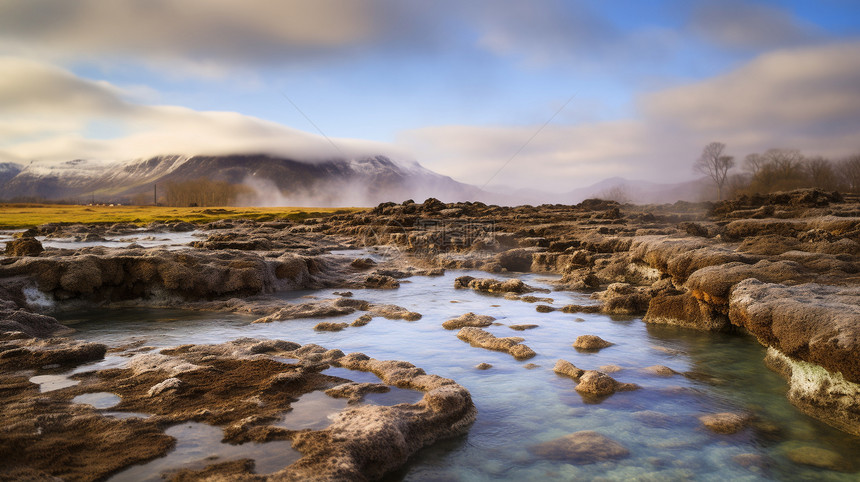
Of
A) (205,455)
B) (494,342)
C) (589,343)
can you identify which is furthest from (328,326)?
(205,455)

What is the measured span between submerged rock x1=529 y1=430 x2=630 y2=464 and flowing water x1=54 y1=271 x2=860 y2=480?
91 millimetres

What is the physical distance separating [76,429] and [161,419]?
64cm

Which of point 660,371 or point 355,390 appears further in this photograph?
point 660,371

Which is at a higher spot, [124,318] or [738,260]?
[738,260]

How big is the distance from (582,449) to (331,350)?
3.79 m

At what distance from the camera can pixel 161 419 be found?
442cm

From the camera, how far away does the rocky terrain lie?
4059mm

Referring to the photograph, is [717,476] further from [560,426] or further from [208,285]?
[208,285]

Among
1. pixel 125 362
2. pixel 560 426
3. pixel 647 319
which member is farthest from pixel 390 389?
pixel 647 319

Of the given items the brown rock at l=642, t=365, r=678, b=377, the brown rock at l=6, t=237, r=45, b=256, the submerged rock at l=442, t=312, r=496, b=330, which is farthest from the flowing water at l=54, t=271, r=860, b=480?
the brown rock at l=6, t=237, r=45, b=256

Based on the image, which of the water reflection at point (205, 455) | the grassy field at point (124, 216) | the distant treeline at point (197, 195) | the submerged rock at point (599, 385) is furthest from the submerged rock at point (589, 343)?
the distant treeline at point (197, 195)

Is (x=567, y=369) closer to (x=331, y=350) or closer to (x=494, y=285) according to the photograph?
(x=331, y=350)

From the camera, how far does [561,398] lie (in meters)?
5.61

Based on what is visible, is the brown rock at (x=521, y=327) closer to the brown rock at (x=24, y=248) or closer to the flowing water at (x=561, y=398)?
the flowing water at (x=561, y=398)
